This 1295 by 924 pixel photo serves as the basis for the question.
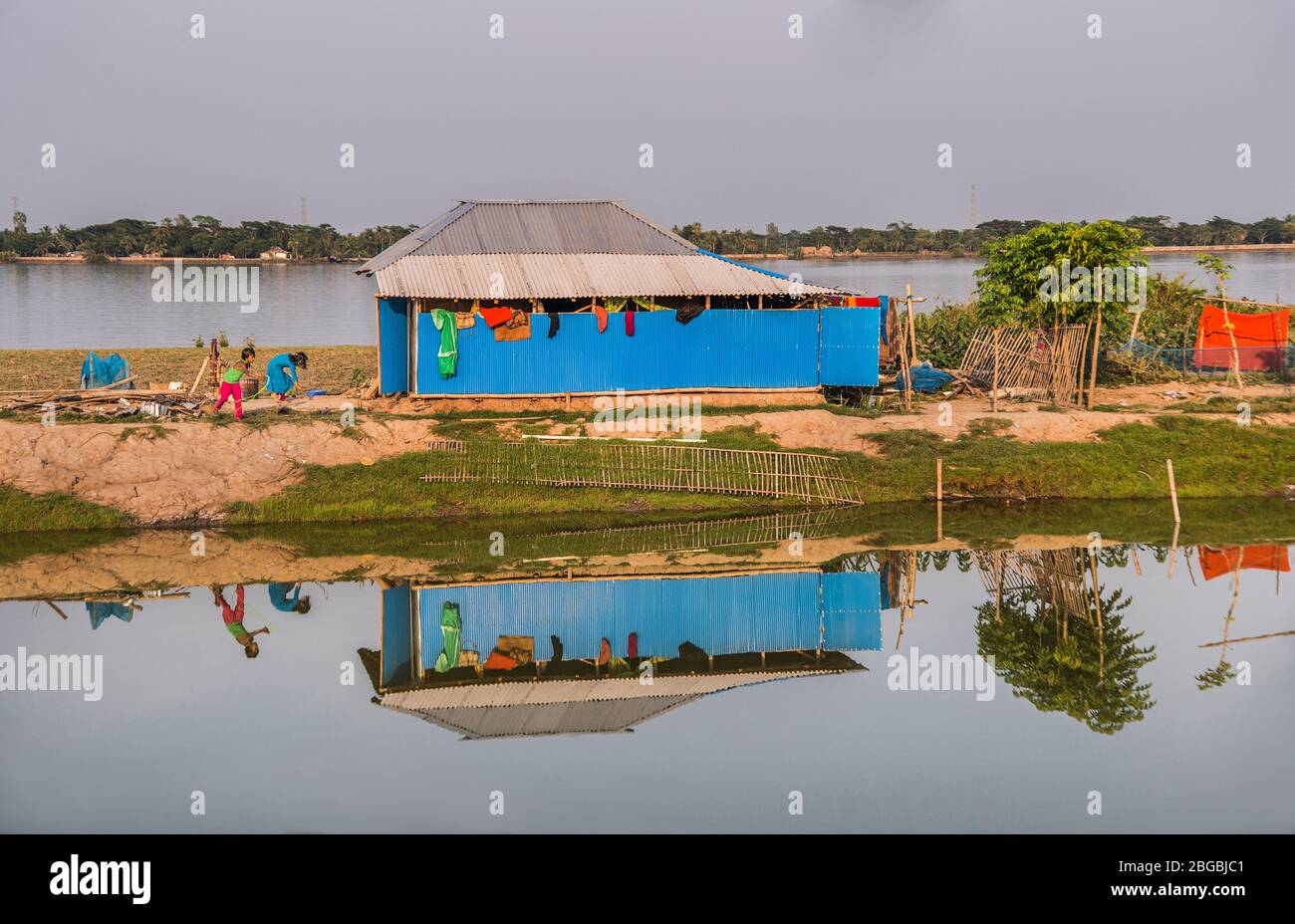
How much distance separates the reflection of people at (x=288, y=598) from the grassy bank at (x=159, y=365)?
8962 millimetres

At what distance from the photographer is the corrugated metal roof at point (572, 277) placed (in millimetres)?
23656

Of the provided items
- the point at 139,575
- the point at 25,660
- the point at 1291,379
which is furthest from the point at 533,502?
the point at 1291,379

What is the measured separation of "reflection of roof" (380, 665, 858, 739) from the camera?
1369cm

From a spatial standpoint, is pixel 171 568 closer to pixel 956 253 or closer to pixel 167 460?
pixel 167 460

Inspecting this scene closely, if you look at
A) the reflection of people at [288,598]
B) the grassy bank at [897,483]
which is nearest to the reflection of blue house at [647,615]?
the reflection of people at [288,598]

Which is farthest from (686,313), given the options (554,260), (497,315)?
(497,315)

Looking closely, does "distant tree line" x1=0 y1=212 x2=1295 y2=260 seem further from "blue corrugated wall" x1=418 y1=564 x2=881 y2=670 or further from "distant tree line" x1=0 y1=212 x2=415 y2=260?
"blue corrugated wall" x1=418 y1=564 x2=881 y2=670

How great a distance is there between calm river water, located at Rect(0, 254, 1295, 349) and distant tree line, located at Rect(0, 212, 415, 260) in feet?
5.28

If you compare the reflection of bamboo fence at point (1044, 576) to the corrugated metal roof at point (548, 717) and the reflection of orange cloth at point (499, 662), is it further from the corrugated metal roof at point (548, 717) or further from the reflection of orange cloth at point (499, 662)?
the reflection of orange cloth at point (499, 662)

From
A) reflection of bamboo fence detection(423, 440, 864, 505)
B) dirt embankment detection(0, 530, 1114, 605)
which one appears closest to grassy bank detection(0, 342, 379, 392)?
reflection of bamboo fence detection(423, 440, 864, 505)

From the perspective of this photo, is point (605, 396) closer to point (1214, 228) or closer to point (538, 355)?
point (538, 355)

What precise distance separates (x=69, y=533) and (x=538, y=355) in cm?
808

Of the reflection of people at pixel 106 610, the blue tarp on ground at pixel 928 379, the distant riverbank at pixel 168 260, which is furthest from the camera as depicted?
the distant riverbank at pixel 168 260

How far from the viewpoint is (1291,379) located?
27.2 metres
